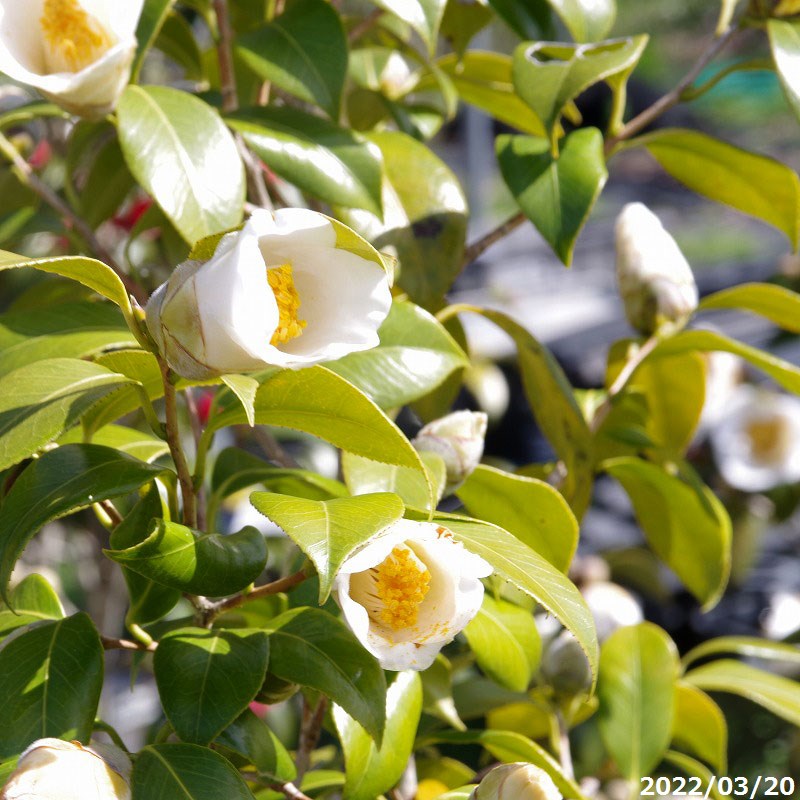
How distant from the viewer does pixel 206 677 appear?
57 cm

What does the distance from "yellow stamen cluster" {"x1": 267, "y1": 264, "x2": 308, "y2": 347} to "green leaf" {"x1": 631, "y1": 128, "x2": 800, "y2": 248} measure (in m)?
0.47

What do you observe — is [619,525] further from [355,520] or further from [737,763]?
[355,520]

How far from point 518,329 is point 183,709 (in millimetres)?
409

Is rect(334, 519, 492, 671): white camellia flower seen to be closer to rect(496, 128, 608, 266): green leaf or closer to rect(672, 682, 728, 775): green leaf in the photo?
rect(496, 128, 608, 266): green leaf

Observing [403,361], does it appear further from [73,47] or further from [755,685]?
[755,685]

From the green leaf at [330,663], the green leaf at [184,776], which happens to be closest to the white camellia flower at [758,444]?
the green leaf at [330,663]

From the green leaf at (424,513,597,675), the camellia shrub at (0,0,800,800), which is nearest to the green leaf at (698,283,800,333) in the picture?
the camellia shrub at (0,0,800,800)

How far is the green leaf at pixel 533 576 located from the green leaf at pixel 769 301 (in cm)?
43

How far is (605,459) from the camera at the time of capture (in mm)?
978

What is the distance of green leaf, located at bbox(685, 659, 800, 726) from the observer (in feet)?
2.98

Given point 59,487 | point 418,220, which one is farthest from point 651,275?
point 59,487

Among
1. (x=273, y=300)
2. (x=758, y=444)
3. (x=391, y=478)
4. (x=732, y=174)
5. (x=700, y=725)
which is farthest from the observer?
(x=758, y=444)

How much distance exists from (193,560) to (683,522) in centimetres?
60

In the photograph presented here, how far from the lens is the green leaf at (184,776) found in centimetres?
52
